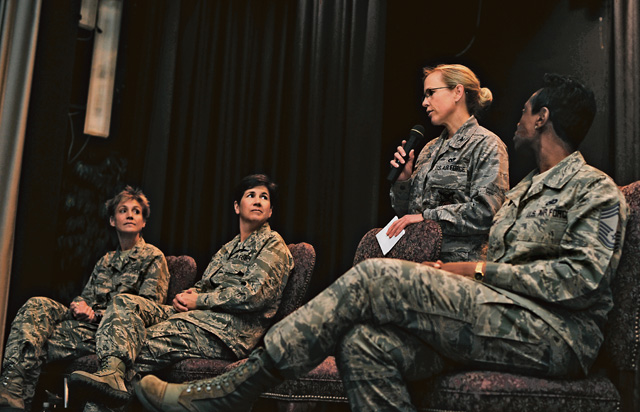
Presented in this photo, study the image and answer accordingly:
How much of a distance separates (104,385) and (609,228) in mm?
1483

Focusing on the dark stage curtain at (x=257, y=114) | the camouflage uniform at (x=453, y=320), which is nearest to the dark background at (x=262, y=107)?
the dark stage curtain at (x=257, y=114)

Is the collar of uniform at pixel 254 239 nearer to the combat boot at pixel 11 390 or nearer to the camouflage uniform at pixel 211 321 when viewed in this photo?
the camouflage uniform at pixel 211 321

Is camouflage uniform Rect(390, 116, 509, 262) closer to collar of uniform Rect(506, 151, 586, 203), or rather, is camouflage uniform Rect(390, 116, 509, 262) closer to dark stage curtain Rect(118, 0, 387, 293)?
collar of uniform Rect(506, 151, 586, 203)

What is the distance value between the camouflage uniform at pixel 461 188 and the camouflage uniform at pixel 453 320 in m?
0.51

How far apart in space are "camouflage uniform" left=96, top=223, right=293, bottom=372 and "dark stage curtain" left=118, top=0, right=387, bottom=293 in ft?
2.71

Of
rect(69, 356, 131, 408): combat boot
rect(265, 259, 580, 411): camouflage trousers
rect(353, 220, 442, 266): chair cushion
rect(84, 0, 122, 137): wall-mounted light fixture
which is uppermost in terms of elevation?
rect(84, 0, 122, 137): wall-mounted light fixture

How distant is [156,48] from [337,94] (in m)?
1.18

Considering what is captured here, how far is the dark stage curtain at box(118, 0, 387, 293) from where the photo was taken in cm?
328

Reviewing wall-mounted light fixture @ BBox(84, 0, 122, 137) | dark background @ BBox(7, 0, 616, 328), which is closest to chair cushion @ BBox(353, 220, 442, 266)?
dark background @ BBox(7, 0, 616, 328)

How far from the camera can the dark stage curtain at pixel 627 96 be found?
2633mm

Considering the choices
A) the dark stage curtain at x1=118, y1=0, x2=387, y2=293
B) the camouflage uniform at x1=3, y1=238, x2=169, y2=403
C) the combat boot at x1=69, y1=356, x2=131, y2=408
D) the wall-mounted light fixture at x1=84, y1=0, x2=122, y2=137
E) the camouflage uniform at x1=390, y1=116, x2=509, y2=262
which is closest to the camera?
the combat boot at x1=69, y1=356, x2=131, y2=408

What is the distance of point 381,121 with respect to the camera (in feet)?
10.9

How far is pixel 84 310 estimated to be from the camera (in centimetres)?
260

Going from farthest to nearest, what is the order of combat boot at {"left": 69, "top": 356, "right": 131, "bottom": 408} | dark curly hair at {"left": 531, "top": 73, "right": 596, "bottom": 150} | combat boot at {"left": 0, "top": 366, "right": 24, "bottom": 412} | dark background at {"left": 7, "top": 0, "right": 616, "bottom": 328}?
dark background at {"left": 7, "top": 0, "right": 616, "bottom": 328} < combat boot at {"left": 0, "top": 366, "right": 24, "bottom": 412} < combat boot at {"left": 69, "top": 356, "right": 131, "bottom": 408} < dark curly hair at {"left": 531, "top": 73, "right": 596, "bottom": 150}
